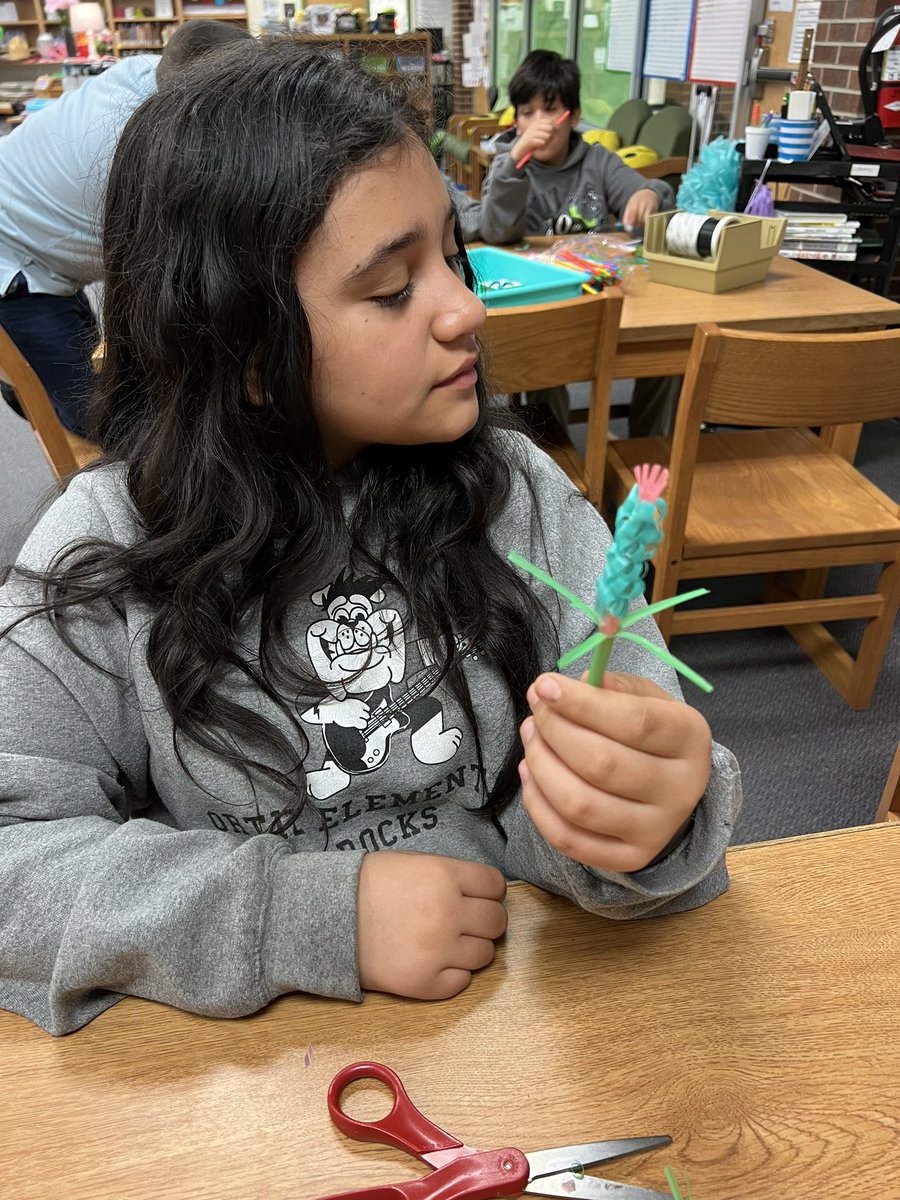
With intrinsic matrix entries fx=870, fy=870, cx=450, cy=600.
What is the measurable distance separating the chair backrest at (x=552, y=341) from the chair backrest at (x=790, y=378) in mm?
222

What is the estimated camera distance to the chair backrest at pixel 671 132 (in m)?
4.38

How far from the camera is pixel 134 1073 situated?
53cm

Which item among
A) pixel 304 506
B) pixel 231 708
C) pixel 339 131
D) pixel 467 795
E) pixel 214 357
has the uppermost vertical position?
pixel 339 131

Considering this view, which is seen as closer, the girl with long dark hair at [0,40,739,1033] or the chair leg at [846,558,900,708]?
the girl with long dark hair at [0,40,739,1033]

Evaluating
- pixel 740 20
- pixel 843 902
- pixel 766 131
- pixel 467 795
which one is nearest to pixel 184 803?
pixel 467 795

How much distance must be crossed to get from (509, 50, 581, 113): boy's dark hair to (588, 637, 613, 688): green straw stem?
121 inches

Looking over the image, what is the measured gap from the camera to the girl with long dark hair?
567 millimetres

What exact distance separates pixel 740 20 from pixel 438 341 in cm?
416

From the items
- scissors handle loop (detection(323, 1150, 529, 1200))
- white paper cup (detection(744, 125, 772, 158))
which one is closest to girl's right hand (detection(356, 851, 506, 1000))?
scissors handle loop (detection(323, 1150, 529, 1200))

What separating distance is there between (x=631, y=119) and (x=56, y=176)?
3827mm

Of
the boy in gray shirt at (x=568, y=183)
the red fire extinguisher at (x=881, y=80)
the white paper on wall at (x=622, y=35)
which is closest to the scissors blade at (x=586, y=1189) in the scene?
the boy in gray shirt at (x=568, y=183)

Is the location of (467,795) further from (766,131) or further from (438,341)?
(766,131)

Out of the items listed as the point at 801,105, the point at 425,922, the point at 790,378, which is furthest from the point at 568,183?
the point at 425,922

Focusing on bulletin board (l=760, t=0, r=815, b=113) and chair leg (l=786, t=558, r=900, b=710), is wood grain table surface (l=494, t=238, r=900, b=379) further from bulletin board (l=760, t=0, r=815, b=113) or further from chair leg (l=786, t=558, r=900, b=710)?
bulletin board (l=760, t=0, r=815, b=113)
